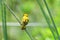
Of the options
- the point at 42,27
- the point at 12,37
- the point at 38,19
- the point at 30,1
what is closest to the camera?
the point at 42,27

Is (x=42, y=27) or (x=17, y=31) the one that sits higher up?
(x=42, y=27)

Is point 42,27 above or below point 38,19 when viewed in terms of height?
above

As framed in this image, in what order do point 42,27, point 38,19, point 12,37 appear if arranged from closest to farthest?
point 42,27
point 12,37
point 38,19

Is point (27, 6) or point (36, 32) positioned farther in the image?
point (27, 6)

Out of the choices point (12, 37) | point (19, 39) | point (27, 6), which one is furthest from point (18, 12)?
point (19, 39)

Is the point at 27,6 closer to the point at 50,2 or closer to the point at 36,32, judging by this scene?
the point at 50,2

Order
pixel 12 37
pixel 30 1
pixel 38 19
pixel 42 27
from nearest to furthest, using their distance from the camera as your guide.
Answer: pixel 42 27 < pixel 12 37 < pixel 38 19 < pixel 30 1

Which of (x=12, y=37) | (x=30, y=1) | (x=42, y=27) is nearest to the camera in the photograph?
(x=42, y=27)

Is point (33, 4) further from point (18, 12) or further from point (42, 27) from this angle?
point (42, 27)

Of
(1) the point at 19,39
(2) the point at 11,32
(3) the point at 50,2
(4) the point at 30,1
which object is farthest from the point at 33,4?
(1) the point at 19,39
